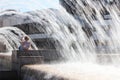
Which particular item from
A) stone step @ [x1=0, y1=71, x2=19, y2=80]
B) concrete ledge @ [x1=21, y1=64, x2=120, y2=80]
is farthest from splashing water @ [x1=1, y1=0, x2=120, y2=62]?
concrete ledge @ [x1=21, y1=64, x2=120, y2=80]

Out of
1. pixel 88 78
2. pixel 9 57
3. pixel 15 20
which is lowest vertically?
pixel 15 20

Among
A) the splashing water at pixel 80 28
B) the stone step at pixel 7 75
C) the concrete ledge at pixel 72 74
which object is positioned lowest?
the splashing water at pixel 80 28

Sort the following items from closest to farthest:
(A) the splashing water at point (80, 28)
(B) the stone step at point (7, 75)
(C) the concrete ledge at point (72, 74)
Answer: (C) the concrete ledge at point (72, 74) → (B) the stone step at point (7, 75) → (A) the splashing water at point (80, 28)

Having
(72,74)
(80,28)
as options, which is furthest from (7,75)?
(80,28)

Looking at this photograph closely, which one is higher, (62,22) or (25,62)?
(25,62)

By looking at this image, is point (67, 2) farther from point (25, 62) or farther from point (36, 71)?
point (36, 71)

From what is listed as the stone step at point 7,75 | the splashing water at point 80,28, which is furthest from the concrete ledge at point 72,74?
the splashing water at point 80,28

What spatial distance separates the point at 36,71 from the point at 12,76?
291 cm

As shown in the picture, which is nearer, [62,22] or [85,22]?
[62,22]

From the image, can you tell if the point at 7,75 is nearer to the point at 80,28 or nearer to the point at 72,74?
the point at 72,74

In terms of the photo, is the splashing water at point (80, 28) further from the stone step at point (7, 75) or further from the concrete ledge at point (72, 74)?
the concrete ledge at point (72, 74)

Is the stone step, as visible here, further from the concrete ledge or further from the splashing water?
the splashing water

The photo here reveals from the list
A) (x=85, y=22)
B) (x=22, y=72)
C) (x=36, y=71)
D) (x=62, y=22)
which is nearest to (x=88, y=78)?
(x=36, y=71)

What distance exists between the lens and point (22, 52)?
420 inches
